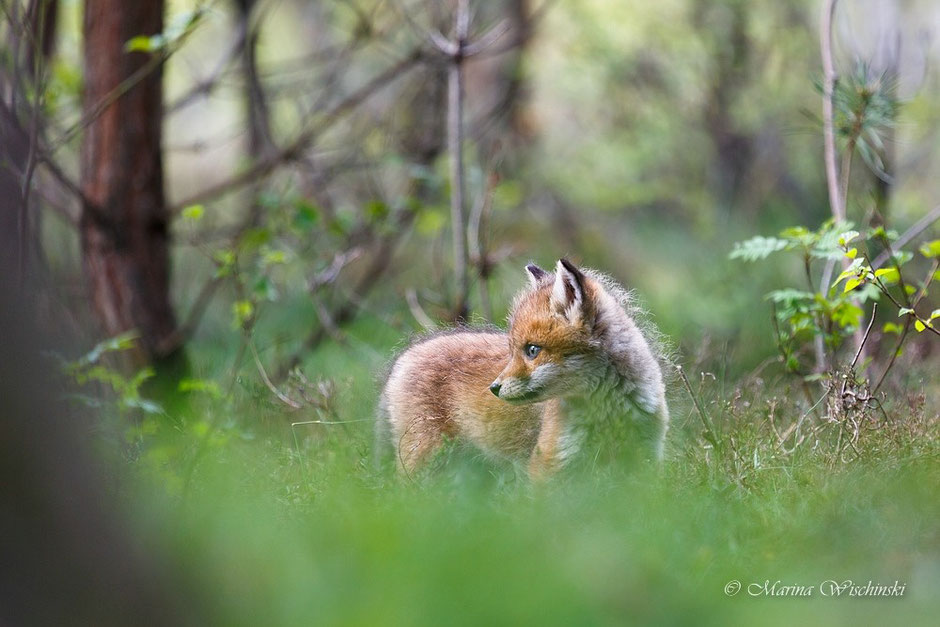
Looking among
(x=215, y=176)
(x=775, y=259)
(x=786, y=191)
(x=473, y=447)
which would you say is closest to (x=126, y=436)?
(x=473, y=447)

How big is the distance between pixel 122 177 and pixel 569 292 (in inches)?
176

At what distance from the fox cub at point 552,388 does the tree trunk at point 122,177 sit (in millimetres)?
3392

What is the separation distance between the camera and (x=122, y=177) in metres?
8.01

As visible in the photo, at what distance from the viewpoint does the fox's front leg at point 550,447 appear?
5.00 metres

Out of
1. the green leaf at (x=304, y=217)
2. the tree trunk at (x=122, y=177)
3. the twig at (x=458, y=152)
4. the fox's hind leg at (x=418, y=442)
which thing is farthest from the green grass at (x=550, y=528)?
A: the green leaf at (x=304, y=217)

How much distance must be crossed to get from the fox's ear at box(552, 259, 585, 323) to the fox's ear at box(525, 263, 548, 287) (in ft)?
1.45

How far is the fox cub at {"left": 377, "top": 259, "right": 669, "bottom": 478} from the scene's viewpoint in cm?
503

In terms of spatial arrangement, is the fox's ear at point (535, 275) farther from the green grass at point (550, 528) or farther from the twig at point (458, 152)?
the twig at point (458, 152)

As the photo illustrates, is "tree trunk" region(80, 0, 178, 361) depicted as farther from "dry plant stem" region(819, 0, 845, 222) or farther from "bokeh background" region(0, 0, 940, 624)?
"dry plant stem" region(819, 0, 845, 222)

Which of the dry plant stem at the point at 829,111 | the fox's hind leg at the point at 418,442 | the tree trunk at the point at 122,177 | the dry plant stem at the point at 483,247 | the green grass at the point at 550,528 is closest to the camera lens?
the green grass at the point at 550,528

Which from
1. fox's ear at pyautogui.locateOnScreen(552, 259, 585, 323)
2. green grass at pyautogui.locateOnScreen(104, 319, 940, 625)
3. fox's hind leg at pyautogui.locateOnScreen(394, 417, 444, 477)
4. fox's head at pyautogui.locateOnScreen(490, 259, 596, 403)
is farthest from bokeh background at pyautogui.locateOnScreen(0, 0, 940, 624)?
fox's ear at pyautogui.locateOnScreen(552, 259, 585, 323)

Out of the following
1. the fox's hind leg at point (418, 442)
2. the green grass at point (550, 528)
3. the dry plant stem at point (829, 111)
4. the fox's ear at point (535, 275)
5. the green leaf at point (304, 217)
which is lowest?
the fox's hind leg at point (418, 442)

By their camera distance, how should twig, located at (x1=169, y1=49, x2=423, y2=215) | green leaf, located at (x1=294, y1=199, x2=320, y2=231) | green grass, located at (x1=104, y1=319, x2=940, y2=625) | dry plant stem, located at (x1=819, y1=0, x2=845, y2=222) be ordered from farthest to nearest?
twig, located at (x1=169, y1=49, x2=423, y2=215)
green leaf, located at (x1=294, y1=199, x2=320, y2=231)
dry plant stem, located at (x1=819, y1=0, x2=845, y2=222)
green grass, located at (x1=104, y1=319, x2=940, y2=625)

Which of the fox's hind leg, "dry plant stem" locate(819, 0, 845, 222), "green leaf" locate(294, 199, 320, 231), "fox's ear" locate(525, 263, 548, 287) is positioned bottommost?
the fox's hind leg
